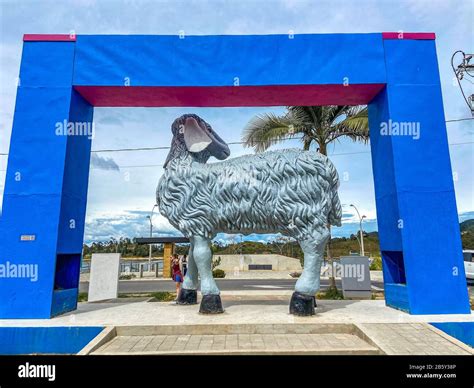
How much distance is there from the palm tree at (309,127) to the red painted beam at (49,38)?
5382mm

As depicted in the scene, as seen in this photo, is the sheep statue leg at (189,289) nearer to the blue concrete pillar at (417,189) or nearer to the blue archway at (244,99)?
the blue archway at (244,99)

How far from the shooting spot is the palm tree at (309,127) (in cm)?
1034

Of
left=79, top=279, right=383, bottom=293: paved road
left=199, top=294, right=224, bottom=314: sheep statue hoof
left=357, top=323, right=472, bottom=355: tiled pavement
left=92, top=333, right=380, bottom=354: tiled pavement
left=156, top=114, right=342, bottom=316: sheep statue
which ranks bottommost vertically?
left=79, top=279, right=383, bottom=293: paved road

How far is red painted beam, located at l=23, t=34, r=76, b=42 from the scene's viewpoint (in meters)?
6.79

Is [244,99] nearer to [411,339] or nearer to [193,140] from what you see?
[193,140]

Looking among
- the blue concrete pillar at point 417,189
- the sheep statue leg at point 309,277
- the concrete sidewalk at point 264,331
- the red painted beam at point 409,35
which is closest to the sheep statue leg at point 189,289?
the concrete sidewalk at point 264,331

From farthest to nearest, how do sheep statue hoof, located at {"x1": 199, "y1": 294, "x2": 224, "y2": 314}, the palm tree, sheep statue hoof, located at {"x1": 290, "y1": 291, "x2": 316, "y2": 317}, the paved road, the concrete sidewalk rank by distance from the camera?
1. the paved road
2. the palm tree
3. sheep statue hoof, located at {"x1": 199, "y1": 294, "x2": 224, "y2": 314}
4. sheep statue hoof, located at {"x1": 290, "y1": 291, "x2": 316, "y2": 317}
5. the concrete sidewalk

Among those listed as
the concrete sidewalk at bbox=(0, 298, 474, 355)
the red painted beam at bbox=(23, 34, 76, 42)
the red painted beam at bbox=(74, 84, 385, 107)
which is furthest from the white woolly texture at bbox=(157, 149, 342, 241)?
the red painted beam at bbox=(23, 34, 76, 42)

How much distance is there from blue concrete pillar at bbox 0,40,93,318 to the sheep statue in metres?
1.80

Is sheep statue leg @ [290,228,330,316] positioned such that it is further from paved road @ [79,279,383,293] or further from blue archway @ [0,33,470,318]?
paved road @ [79,279,383,293]

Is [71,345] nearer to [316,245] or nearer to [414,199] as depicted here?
[316,245]

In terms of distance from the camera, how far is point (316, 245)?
6.18 m
